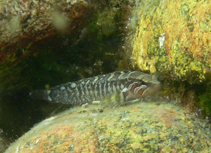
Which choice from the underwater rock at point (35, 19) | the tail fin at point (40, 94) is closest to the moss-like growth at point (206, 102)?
the underwater rock at point (35, 19)

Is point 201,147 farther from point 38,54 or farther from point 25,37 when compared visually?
point 38,54

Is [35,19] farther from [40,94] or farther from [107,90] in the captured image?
[40,94]

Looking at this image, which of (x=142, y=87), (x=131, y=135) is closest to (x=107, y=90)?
(x=142, y=87)

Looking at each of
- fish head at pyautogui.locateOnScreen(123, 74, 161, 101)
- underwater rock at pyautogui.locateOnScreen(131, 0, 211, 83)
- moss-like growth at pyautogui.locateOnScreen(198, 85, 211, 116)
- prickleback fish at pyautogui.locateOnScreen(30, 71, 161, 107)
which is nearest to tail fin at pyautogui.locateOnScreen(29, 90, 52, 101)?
prickleback fish at pyautogui.locateOnScreen(30, 71, 161, 107)

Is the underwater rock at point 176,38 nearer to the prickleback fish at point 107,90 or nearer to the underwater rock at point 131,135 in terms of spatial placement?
the prickleback fish at point 107,90

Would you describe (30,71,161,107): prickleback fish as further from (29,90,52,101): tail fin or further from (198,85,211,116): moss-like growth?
(198,85,211,116): moss-like growth

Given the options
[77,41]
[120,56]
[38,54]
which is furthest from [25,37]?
[120,56]
